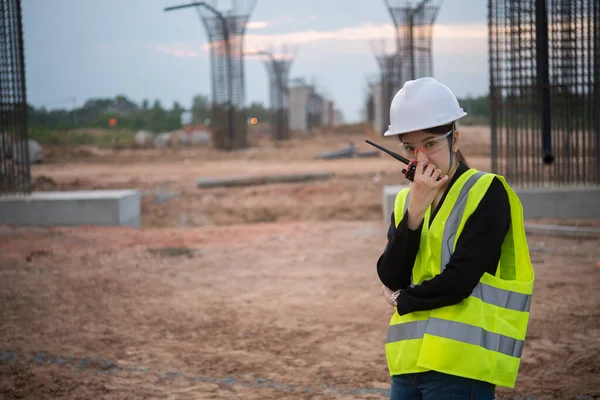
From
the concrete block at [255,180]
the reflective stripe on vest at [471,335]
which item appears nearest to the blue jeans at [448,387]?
the reflective stripe on vest at [471,335]

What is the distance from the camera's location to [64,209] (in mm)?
12492

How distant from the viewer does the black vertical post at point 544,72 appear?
430 inches

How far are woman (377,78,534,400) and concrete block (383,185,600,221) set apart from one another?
918cm

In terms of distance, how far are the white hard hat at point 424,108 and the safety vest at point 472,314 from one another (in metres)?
0.20

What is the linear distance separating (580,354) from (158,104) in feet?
192

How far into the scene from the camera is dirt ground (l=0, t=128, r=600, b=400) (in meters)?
4.92

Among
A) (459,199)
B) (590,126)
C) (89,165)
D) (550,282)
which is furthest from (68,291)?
(89,165)

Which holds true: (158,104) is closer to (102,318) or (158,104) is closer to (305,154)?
(305,154)

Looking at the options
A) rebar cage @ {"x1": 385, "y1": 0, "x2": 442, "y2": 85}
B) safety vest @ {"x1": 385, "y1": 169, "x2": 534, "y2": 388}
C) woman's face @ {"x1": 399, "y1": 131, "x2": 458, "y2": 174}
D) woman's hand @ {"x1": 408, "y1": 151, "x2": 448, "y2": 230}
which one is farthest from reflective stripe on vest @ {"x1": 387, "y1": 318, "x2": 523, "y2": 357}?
rebar cage @ {"x1": 385, "y1": 0, "x2": 442, "y2": 85}

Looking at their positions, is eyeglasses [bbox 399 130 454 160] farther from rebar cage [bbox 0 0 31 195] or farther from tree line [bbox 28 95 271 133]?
tree line [bbox 28 95 271 133]

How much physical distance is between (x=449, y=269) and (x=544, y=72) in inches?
383

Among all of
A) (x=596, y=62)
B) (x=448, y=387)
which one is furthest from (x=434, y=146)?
(x=596, y=62)

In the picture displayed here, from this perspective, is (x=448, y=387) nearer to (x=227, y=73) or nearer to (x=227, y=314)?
(x=227, y=314)

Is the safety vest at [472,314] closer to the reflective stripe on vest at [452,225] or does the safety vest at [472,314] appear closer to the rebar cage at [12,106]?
the reflective stripe on vest at [452,225]
